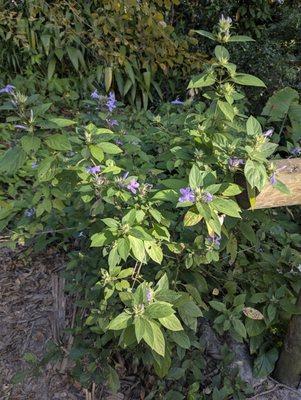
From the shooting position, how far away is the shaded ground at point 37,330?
2.02 meters

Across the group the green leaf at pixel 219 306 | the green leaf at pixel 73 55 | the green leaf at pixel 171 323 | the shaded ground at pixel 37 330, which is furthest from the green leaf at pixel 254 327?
the green leaf at pixel 73 55

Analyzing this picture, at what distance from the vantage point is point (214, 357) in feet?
6.58

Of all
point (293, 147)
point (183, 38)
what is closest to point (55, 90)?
point (183, 38)

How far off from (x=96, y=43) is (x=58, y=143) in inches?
117

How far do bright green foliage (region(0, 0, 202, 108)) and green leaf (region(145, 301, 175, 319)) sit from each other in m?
3.14

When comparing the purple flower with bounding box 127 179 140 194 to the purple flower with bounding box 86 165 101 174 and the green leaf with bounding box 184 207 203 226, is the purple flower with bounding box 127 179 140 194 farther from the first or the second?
the green leaf with bounding box 184 207 203 226

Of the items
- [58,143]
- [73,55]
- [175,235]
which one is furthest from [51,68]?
[58,143]

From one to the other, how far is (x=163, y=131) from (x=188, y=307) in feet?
3.15

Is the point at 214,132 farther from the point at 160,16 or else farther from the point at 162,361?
the point at 160,16

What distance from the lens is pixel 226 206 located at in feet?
4.37

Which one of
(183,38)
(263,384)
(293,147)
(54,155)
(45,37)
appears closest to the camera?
(54,155)

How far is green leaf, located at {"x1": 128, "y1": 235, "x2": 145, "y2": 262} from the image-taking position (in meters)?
1.37

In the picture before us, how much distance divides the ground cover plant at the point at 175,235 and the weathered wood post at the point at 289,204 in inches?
1.8

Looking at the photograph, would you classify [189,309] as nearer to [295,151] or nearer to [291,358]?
[291,358]
